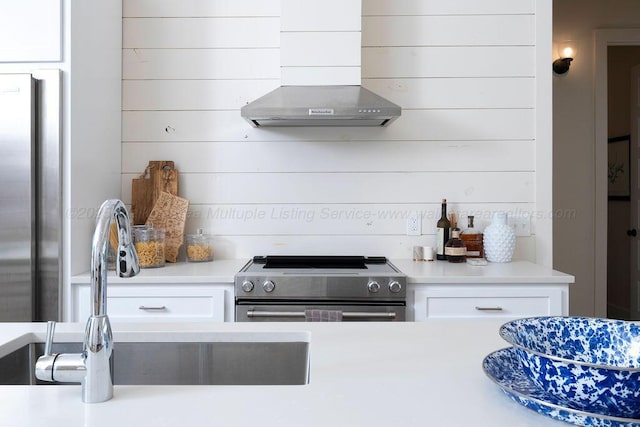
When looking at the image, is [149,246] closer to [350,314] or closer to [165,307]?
[165,307]

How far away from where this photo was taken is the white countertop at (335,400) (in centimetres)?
64

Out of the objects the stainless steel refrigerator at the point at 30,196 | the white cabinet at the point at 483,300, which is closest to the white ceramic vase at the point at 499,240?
the white cabinet at the point at 483,300

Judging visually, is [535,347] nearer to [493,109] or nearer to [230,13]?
[493,109]

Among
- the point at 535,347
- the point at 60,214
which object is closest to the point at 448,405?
the point at 535,347

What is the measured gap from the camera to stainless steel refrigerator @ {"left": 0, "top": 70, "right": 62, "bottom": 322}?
192 cm

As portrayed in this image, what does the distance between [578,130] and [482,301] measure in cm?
216

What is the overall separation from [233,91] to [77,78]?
0.81 metres

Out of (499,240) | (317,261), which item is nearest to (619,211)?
(499,240)

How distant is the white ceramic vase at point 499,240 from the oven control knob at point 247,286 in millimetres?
1289

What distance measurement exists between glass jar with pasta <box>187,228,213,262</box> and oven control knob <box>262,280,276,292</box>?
2.02ft

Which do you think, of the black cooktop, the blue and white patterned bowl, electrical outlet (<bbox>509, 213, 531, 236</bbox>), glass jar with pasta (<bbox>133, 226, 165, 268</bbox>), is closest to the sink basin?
the blue and white patterned bowl

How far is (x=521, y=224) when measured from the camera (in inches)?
103

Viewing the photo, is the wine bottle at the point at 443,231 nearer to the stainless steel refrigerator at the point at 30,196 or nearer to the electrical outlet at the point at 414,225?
the electrical outlet at the point at 414,225

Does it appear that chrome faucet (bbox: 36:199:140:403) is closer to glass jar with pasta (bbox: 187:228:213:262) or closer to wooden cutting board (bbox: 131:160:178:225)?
glass jar with pasta (bbox: 187:228:213:262)
